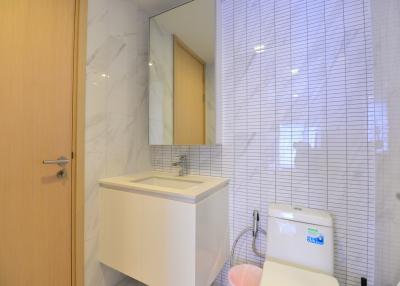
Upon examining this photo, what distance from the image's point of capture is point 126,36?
168 centimetres

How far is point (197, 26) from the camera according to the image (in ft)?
5.24

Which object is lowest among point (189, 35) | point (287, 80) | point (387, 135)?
point (387, 135)

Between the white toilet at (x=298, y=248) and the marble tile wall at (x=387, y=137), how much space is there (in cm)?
23

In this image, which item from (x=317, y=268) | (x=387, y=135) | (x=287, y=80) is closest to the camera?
(x=387, y=135)

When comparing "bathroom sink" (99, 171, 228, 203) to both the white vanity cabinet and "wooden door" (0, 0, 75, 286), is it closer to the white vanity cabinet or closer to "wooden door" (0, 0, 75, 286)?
the white vanity cabinet

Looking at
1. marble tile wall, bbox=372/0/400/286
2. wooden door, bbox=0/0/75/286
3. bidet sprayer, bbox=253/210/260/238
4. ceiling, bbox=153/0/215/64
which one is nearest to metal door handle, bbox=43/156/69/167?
wooden door, bbox=0/0/75/286

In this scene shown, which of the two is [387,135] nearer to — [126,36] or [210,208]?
[210,208]

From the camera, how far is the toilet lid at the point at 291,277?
1.01 meters

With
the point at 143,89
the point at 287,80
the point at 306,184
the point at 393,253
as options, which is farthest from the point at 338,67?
the point at 143,89

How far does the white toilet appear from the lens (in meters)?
1.05

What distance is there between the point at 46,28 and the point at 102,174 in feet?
3.18

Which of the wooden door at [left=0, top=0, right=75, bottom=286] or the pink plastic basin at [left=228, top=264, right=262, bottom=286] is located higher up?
the wooden door at [left=0, top=0, right=75, bottom=286]

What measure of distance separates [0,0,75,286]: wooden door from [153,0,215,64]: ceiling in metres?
0.73

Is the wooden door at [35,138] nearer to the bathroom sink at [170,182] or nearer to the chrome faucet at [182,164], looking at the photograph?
the bathroom sink at [170,182]
